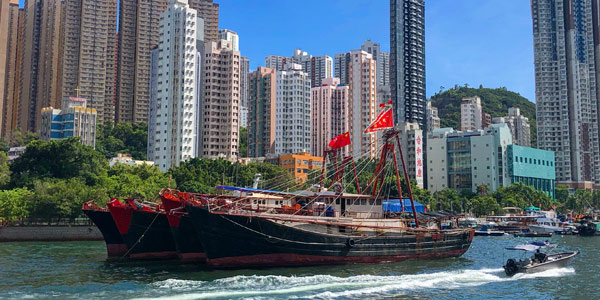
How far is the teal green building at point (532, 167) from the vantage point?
129750 millimetres

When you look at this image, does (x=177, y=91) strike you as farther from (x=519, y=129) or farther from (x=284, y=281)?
(x=519, y=129)

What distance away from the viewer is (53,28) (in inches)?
5851

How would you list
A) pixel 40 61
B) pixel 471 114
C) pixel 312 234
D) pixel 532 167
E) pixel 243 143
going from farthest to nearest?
pixel 471 114, pixel 243 143, pixel 40 61, pixel 532 167, pixel 312 234

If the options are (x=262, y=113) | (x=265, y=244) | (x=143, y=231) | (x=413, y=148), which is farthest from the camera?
(x=262, y=113)

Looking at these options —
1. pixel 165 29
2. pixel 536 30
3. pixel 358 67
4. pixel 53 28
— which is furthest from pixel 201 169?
pixel 536 30

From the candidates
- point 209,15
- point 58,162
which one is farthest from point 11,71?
point 58,162

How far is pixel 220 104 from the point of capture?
118562 millimetres

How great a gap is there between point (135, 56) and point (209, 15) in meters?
29.2

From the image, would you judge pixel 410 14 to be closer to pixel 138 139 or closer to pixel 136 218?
pixel 138 139

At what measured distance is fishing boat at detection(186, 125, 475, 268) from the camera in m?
32.5

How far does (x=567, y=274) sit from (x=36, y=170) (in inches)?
2547

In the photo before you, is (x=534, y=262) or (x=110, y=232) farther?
(x=110, y=232)

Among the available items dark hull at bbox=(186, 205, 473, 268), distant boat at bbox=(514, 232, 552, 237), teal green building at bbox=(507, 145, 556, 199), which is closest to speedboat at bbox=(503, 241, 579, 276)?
dark hull at bbox=(186, 205, 473, 268)

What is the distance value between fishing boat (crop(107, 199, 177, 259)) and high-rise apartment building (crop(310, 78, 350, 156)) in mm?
107109
